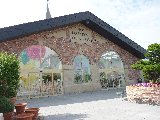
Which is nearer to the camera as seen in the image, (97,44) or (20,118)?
(20,118)

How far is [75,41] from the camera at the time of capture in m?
25.4

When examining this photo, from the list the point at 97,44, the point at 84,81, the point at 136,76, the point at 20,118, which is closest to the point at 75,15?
the point at 97,44

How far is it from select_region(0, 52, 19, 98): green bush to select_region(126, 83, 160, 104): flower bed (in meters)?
7.23

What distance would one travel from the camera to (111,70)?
27609mm

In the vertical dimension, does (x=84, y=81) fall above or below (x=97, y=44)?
below

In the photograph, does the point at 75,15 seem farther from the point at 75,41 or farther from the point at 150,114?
the point at 150,114

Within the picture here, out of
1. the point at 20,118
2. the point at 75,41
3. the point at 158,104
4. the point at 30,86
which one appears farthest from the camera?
the point at 75,41

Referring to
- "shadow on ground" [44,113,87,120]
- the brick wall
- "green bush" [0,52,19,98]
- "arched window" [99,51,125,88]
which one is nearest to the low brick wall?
"shadow on ground" [44,113,87,120]

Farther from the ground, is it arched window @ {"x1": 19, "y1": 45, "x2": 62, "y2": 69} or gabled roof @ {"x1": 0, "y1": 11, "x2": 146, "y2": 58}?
gabled roof @ {"x1": 0, "y1": 11, "x2": 146, "y2": 58}

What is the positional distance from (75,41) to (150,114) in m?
14.8

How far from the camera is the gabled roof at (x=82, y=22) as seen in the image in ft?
66.1

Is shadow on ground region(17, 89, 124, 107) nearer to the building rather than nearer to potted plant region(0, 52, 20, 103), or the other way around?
the building

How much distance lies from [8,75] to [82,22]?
50.6ft

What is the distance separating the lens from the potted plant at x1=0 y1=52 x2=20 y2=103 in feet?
37.3
